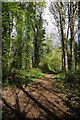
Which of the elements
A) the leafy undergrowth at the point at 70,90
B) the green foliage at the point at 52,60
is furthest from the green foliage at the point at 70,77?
the green foliage at the point at 52,60

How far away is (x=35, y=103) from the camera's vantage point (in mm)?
13312

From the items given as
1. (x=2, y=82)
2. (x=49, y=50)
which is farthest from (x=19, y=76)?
(x=49, y=50)

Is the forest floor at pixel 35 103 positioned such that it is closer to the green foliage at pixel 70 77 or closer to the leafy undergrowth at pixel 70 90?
the leafy undergrowth at pixel 70 90

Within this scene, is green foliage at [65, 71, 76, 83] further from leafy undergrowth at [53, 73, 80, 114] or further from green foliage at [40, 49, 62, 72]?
green foliage at [40, 49, 62, 72]

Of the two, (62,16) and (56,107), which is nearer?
(56,107)

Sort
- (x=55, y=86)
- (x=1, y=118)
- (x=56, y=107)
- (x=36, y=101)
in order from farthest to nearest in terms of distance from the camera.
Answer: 1. (x=55, y=86)
2. (x=36, y=101)
3. (x=56, y=107)
4. (x=1, y=118)

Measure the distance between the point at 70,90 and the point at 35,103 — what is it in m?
2.94

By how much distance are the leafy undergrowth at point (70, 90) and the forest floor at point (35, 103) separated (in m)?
0.30

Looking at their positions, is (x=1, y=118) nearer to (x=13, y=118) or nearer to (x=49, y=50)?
(x=13, y=118)

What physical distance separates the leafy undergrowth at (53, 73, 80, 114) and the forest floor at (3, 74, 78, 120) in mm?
299

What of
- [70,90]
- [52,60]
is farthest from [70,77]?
[52,60]

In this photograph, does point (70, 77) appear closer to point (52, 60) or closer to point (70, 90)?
point (70, 90)

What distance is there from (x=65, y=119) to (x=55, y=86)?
5.16 m

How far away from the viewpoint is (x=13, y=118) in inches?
449
